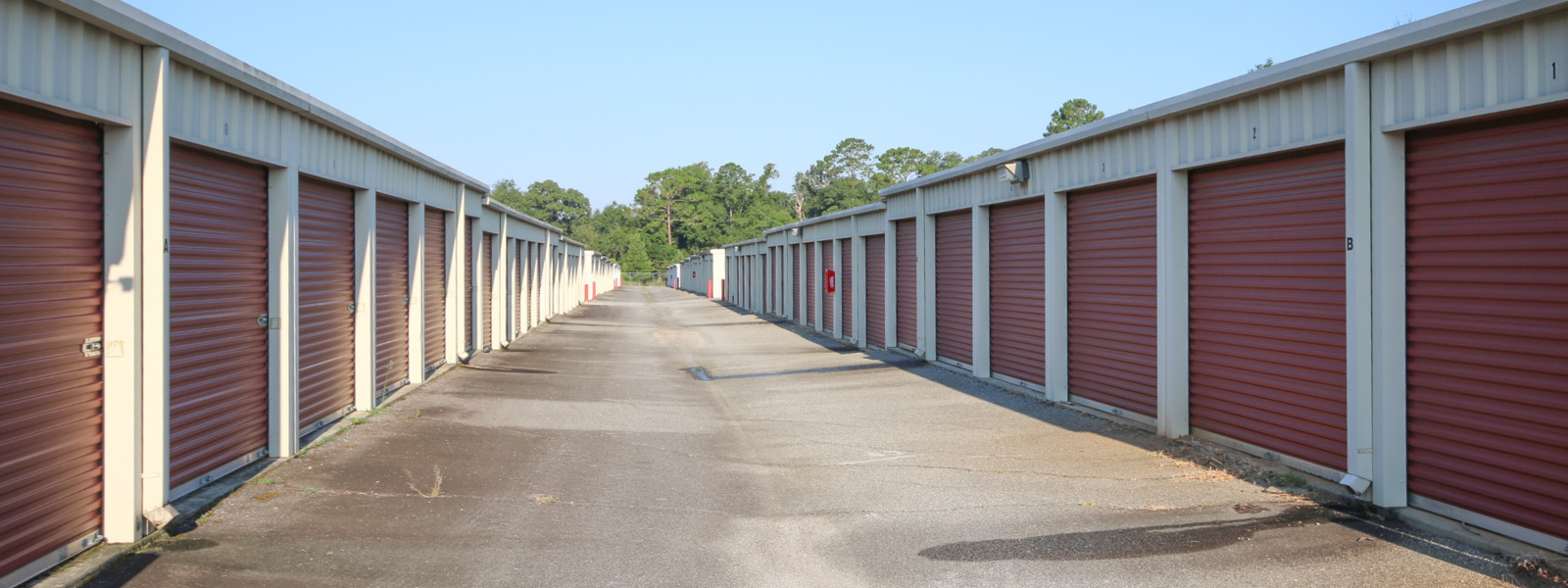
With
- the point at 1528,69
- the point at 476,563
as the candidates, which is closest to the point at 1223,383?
the point at 1528,69

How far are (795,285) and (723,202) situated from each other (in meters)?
97.2

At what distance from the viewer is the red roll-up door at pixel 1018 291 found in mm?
12539

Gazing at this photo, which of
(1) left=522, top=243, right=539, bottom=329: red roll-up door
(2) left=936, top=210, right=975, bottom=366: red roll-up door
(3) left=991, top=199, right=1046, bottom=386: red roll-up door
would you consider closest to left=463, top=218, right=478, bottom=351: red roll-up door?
(1) left=522, top=243, right=539, bottom=329: red roll-up door

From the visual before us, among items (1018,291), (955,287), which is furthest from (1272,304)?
(955,287)

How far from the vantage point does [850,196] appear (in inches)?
4469

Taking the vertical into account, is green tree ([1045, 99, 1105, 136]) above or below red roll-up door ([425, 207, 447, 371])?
above

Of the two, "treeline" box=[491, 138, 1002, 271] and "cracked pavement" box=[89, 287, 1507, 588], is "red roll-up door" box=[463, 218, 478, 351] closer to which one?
"cracked pavement" box=[89, 287, 1507, 588]

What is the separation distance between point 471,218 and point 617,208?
5241 inches

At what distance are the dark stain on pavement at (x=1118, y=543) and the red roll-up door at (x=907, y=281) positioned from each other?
1099cm

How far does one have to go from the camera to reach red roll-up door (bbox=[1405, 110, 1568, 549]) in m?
5.50

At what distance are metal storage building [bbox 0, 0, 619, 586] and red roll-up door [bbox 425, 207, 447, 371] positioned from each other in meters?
3.35

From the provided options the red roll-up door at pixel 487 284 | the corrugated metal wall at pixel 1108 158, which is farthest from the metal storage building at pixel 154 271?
the corrugated metal wall at pixel 1108 158

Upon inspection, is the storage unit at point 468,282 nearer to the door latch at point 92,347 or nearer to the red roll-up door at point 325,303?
the red roll-up door at point 325,303

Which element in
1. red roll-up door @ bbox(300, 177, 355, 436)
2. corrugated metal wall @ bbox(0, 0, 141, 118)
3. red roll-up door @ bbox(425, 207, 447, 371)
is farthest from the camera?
red roll-up door @ bbox(425, 207, 447, 371)
